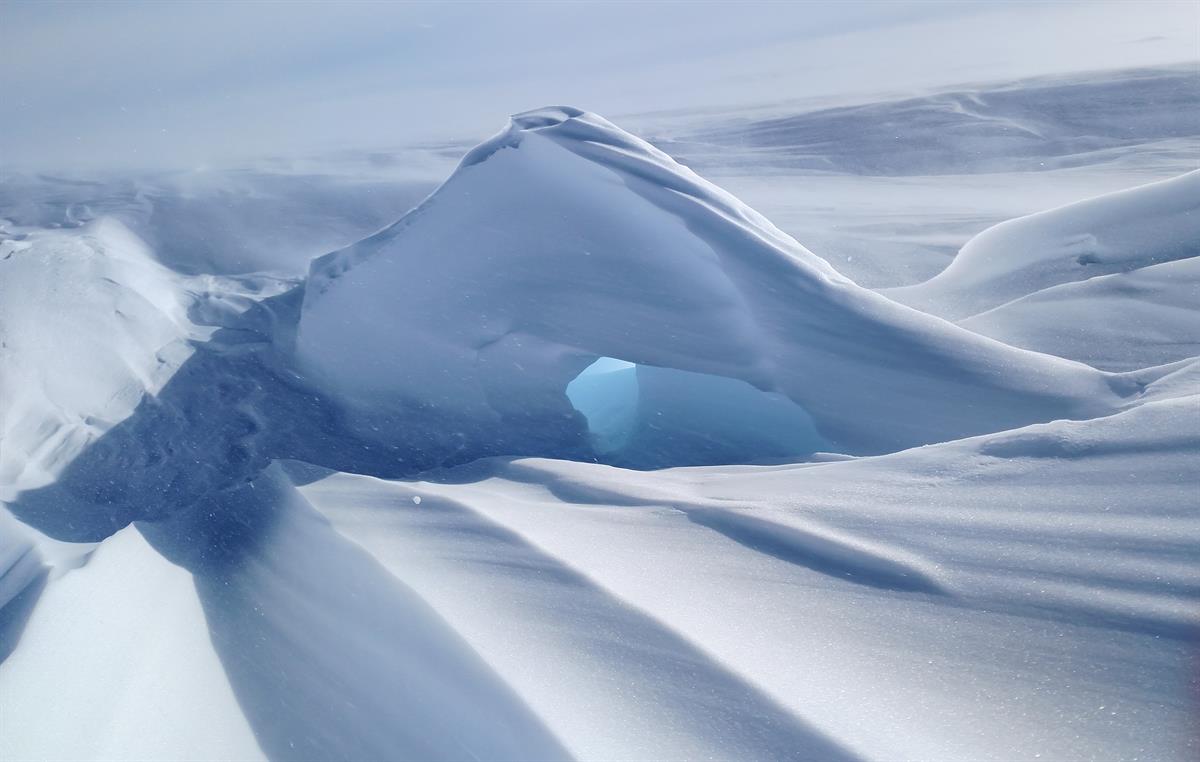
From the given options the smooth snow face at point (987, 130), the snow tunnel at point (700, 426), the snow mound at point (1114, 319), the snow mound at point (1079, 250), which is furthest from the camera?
the smooth snow face at point (987, 130)

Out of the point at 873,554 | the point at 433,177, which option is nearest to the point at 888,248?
the point at 873,554

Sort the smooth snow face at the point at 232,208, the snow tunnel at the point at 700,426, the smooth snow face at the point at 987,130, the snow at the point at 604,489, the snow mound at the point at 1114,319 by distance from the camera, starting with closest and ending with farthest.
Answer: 1. the snow at the point at 604,489
2. the snow tunnel at the point at 700,426
3. the snow mound at the point at 1114,319
4. the smooth snow face at the point at 232,208
5. the smooth snow face at the point at 987,130

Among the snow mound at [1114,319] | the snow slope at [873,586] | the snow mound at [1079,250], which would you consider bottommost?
the snow slope at [873,586]

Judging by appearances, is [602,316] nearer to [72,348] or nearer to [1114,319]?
[1114,319]

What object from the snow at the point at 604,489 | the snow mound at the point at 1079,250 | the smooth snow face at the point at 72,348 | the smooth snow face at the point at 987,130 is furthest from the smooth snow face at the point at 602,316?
the smooth snow face at the point at 987,130

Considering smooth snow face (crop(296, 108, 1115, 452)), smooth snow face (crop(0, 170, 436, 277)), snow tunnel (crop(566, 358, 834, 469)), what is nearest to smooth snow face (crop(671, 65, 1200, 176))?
smooth snow face (crop(0, 170, 436, 277))

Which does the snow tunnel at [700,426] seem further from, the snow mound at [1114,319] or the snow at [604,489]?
the snow mound at [1114,319]

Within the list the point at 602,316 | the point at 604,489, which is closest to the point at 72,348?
the point at 602,316

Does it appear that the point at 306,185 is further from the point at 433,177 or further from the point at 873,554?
the point at 873,554
